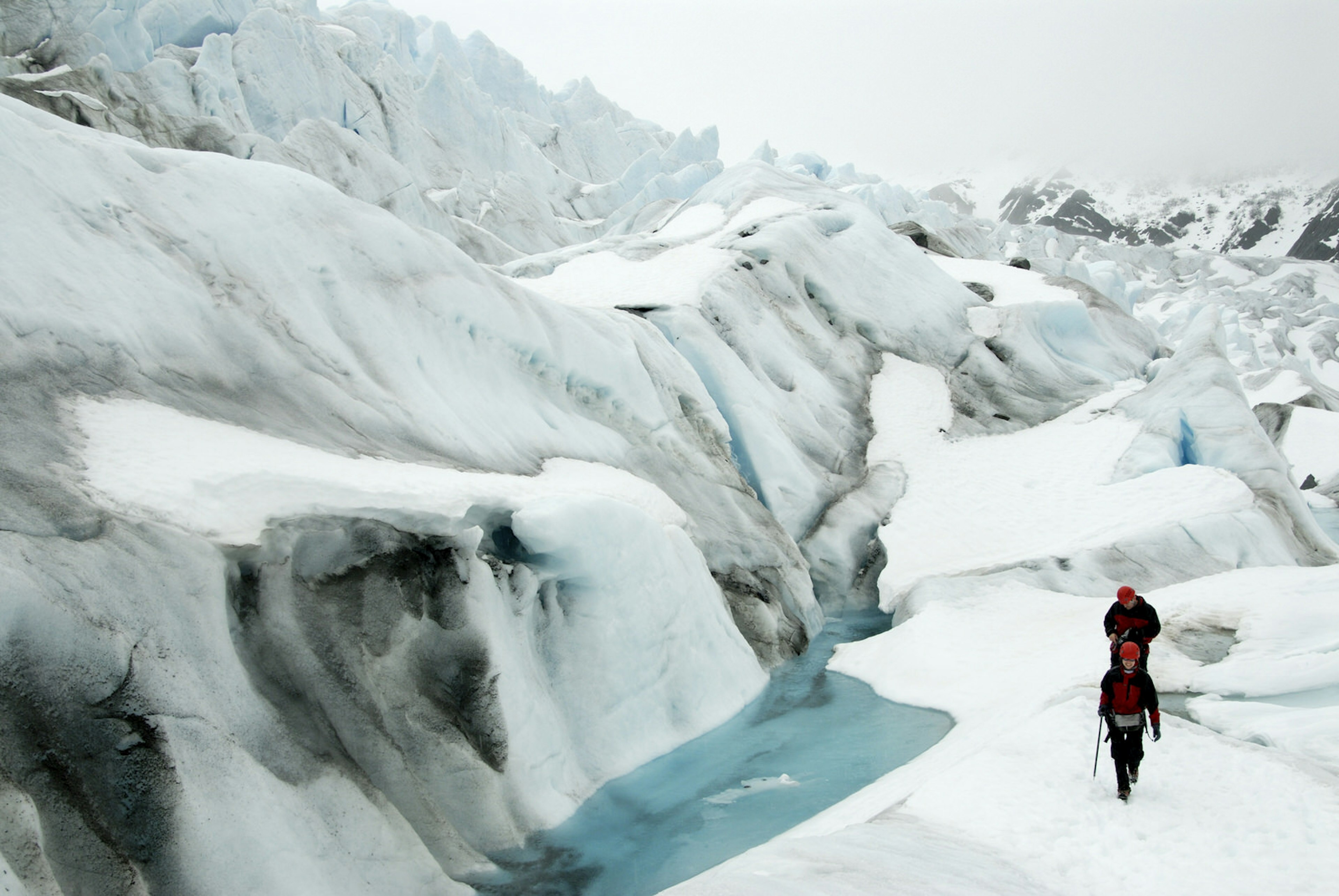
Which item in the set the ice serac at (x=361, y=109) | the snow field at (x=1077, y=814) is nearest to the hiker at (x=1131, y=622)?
the snow field at (x=1077, y=814)

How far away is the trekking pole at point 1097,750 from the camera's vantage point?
17.6 ft

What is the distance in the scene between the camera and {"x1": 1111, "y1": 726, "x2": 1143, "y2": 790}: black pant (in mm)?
5168

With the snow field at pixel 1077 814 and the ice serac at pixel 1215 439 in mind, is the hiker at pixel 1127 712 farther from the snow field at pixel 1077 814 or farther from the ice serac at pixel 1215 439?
the ice serac at pixel 1215 439

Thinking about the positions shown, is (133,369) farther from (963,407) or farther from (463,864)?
(963,407)

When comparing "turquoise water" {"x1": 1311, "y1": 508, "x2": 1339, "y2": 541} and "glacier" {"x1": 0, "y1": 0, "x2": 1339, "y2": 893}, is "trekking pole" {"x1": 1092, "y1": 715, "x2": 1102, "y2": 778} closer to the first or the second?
"glacier" {"x1": 0, "y1": 0, "x2": 1339, "y2": 893}

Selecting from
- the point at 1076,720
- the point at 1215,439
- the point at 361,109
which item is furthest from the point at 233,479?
the point at 361,109

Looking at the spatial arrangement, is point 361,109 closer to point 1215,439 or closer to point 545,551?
point 1215,439

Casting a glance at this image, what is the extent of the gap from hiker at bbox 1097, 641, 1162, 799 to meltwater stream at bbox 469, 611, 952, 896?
2385mm

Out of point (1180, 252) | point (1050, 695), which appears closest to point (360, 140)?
point (1050, 695)

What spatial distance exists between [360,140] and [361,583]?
31497mm

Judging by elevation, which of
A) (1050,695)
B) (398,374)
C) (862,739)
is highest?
(398,374)

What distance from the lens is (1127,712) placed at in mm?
5160

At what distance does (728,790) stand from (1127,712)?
3.24 meters

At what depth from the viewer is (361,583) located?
19.3 feet
